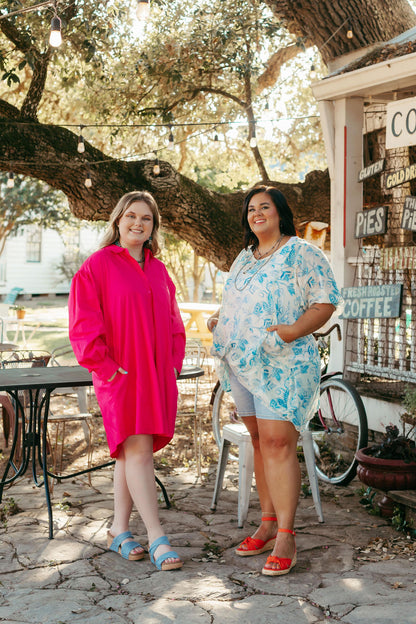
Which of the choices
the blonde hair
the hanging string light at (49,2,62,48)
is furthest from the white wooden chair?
the hanging string light at (49,2,62,48)

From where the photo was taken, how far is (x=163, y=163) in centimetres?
771

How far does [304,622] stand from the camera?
317 centimetres

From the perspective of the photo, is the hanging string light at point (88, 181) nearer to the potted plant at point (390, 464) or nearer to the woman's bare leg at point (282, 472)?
the potted plant at point (390, 464)

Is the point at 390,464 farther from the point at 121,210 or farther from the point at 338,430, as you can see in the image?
the point at 121,210

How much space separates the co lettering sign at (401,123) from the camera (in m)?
5.41

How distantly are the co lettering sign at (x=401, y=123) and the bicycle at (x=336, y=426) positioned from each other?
1.63 m

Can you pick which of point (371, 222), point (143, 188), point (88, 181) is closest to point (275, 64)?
point (143, 188)

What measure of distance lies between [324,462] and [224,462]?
1.40 metres

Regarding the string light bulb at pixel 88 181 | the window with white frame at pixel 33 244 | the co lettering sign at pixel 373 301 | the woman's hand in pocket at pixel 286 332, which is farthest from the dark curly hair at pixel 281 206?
the window with white frame at pixel 33 244

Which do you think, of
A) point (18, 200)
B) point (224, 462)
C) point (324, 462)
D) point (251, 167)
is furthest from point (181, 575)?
point (18, 200)

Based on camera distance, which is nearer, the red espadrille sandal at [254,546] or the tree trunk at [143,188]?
the red espadrille sandal at [254,546]

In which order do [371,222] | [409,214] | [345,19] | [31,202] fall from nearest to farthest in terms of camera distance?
[409,214], [371,222], [345,19], [31,202]

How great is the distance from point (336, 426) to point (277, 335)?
8.81 ft

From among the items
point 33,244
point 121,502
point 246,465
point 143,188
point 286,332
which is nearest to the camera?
point 286,332
